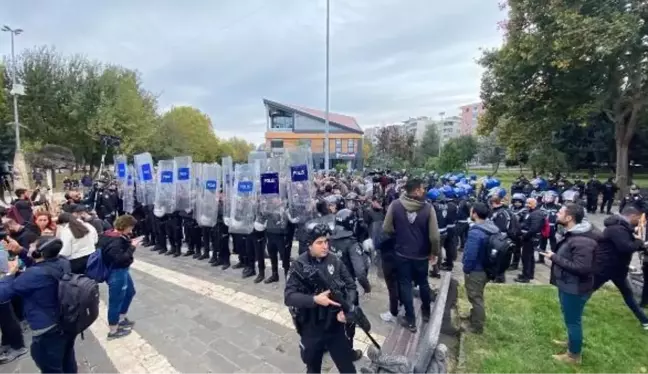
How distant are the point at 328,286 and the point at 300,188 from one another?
3.89 metres

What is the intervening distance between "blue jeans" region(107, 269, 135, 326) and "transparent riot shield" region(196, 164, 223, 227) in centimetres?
296

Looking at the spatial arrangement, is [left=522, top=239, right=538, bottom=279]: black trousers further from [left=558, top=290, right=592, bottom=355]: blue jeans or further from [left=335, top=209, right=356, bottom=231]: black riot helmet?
[left=335, top=209, right=356, bottom=231]: black riot helmet

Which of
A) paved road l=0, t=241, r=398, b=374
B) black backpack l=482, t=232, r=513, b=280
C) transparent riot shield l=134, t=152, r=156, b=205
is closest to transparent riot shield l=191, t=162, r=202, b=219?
transparent riot shield l=134, t=152, r=156, b=205

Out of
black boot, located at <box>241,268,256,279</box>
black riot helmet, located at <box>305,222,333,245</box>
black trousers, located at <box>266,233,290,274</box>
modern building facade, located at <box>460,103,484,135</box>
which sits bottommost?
black boot, located at <box>241,268,256,279</box>

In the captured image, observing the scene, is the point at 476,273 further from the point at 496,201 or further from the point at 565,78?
the point at 565,78

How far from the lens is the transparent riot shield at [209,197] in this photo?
7449mm

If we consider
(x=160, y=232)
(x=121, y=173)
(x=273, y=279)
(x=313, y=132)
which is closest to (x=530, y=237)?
(x=273, y=279)

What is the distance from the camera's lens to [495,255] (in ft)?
13.5

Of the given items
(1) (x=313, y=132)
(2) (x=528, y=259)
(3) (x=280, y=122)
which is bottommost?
(2) (x=528, y=259)

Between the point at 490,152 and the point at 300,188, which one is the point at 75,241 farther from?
the point at 490,152

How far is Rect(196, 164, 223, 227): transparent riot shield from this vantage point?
24.4 ft

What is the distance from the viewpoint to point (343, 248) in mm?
4285

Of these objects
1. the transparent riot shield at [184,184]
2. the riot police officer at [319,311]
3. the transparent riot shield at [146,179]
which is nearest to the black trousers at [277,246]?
the transparent riot shield at [184,184]

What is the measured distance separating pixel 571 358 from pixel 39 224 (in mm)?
6615
